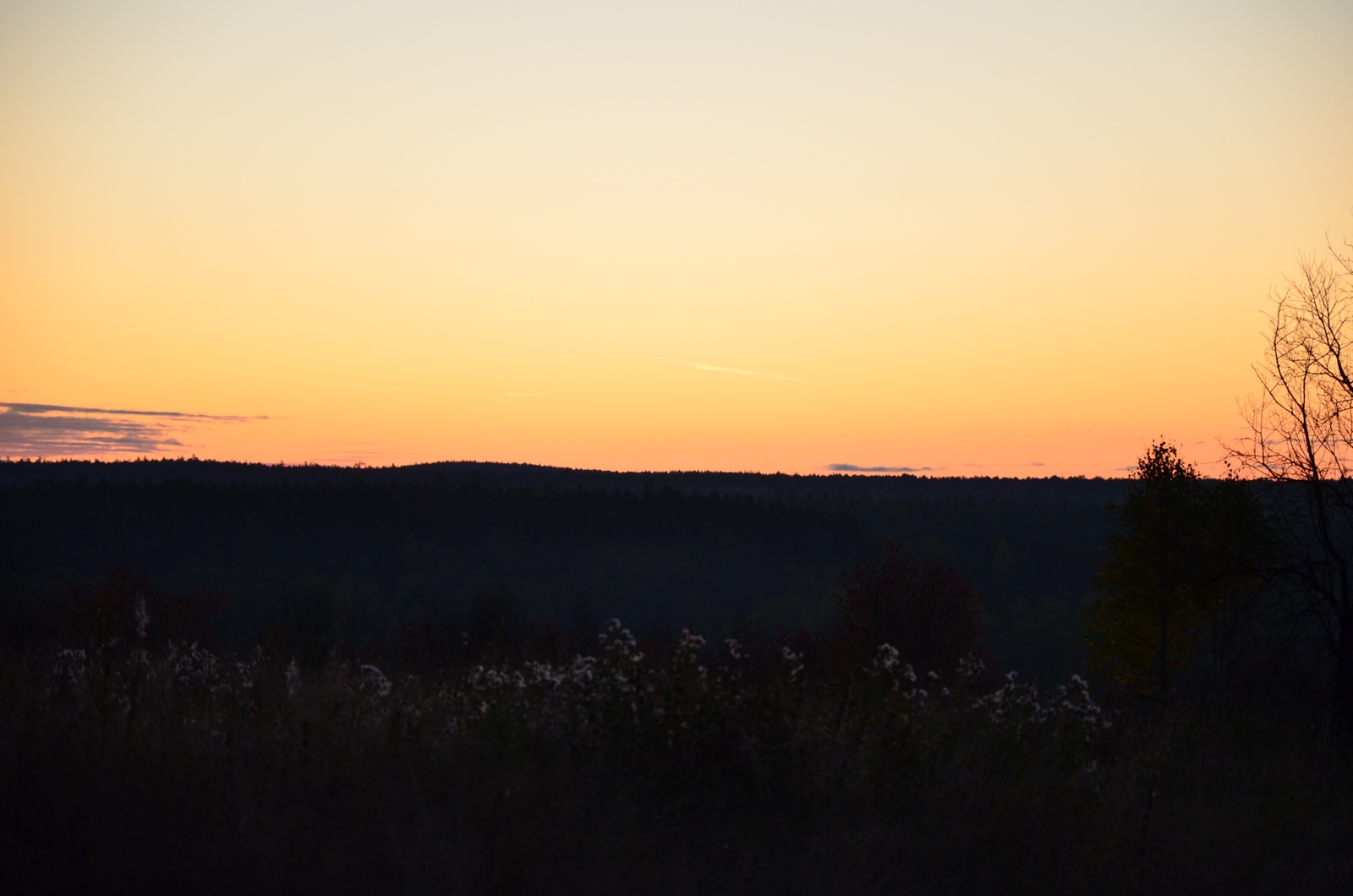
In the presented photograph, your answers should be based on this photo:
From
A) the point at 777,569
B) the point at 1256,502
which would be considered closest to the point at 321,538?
the point at 777,569

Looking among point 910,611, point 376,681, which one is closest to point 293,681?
point 376,681

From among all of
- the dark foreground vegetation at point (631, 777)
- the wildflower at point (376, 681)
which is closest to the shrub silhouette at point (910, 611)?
the dark foreground vegetation at point (631, 777)

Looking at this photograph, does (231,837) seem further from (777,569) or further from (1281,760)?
(777,569)

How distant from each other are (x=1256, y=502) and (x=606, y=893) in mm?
12732

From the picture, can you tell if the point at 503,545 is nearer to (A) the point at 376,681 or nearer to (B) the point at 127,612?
(B) the point at 127,612

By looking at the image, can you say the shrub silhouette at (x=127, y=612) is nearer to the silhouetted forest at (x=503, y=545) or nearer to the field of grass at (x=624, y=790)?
the field of grass at (x=624, y=790)

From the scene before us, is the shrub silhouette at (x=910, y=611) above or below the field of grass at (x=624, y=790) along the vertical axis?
below

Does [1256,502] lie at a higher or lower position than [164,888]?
higher

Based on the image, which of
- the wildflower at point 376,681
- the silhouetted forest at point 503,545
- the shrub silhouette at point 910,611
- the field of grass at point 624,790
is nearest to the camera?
the field of grass at point 624,790

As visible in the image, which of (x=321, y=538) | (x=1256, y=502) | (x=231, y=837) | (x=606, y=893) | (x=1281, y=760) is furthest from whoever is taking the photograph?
(x=321, y=538)

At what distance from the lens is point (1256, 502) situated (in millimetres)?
14250

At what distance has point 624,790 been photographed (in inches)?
229

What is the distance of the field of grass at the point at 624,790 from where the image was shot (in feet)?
17.0

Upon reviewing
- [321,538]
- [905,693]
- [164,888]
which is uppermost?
[905,693]
